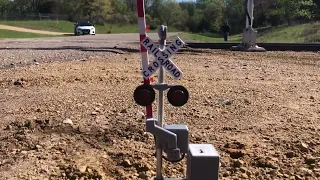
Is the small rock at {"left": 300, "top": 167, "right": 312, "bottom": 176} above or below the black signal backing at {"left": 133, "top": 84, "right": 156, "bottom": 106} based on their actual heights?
below

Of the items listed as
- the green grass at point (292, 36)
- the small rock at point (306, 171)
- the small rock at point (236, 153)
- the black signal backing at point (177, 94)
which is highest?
the black signal backing at point (177, 94)

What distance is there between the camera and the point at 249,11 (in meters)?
17.0

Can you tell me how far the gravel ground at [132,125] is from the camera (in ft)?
13.1

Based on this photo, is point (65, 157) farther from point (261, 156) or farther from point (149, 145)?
point (261, 156)

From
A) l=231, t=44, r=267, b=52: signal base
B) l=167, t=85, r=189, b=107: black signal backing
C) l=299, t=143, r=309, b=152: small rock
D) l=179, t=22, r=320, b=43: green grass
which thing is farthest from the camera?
l=179, t=22, r=320, b=43: green grass

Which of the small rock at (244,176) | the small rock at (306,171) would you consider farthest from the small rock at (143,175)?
the small rock at (306,171)

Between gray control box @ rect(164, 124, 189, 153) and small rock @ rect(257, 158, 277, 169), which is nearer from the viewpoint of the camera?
gray control box @ rect(164, 124, 189, 153)

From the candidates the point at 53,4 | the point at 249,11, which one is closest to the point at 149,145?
the point at 249,11

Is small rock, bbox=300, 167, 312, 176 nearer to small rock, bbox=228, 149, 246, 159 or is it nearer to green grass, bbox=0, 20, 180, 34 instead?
small rock, bbox=228, 149, 246, 159

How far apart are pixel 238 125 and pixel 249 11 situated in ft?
41.0

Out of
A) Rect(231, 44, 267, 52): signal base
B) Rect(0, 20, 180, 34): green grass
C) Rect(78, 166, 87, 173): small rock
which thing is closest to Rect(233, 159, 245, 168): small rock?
Rect(78, 166, 87, 173): small rock

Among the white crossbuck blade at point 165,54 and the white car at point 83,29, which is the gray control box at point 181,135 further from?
the white car at point 83,29

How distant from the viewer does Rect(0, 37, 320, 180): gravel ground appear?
3980 mm

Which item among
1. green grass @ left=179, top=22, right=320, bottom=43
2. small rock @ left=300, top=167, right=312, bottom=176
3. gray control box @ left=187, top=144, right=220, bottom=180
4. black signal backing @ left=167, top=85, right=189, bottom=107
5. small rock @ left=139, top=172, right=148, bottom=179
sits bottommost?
green grass @ left=179, top=22, right=320, bottom=43
